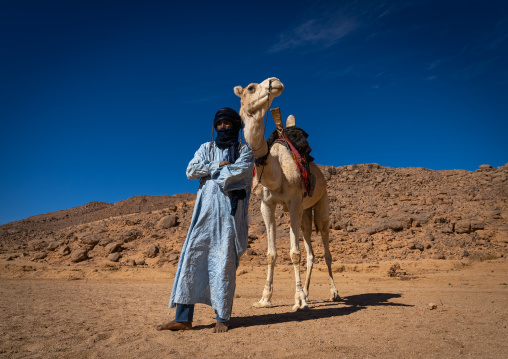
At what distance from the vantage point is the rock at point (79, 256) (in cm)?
1570

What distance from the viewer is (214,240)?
425cm

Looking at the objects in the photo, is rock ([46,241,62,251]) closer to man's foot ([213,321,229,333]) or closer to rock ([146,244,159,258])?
rock ([146,244,159,258])

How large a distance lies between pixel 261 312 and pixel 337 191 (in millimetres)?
18578

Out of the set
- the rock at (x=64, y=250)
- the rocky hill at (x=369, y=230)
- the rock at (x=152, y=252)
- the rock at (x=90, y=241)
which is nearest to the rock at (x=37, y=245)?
the rocky hill at (x=369, y=230)

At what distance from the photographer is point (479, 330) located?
13.1 feet

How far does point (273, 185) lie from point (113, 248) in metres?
12.8

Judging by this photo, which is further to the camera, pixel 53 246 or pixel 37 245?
pixel 37 245

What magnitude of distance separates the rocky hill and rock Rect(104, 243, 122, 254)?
5 cm

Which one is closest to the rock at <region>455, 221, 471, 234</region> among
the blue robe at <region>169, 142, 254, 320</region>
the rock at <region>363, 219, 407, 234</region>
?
the rock at <region>363, 219, 407, 234</region>

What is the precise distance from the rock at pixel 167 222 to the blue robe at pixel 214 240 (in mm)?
14739

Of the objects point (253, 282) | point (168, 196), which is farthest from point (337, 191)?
point (168, 196)

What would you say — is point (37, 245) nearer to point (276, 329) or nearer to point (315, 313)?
point (315, 313)

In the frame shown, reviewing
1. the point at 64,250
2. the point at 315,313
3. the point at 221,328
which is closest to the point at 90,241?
the point at 64,250

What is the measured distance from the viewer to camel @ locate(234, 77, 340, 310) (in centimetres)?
473
